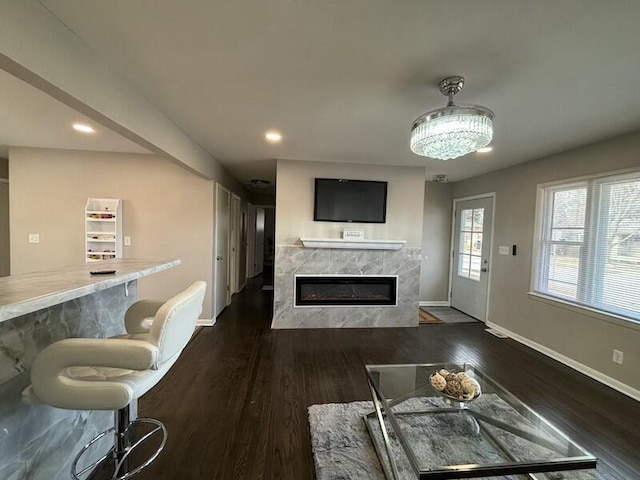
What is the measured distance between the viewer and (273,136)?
292cm

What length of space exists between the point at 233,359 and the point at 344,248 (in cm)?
199

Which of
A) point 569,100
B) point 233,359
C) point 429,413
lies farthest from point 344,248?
point 569,100

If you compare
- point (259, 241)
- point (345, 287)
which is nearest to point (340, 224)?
point (345, 287)

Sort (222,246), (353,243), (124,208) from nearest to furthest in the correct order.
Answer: (124,208) → (353,243) → (222,246)

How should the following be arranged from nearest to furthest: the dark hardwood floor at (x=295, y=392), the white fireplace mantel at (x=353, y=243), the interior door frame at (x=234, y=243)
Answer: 1. the dark hardwood floor at (x=295, y=392)
2. the white fireplace mantel at (x=353, y=243)
3. the interior door frame at (x=234, y=243)

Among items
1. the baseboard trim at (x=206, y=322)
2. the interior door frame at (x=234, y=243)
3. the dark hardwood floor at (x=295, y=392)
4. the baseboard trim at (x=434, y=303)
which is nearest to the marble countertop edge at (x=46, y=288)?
the dark hardwood floor at (x=295, y=392)

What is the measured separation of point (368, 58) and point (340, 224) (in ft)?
8.52

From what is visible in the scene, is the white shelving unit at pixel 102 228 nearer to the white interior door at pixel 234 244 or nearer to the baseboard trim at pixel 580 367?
the white interior door at pixel 234 244

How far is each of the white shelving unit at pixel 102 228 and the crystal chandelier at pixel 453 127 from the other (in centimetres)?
382

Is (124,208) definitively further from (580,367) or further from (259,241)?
(580,367)

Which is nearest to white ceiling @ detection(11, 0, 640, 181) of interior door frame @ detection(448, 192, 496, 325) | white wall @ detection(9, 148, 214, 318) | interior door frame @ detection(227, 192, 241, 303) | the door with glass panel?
white wall @ detection(9, 148, 214, 318)

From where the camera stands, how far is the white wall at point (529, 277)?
2590mm

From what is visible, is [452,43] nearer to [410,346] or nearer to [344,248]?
[344,248]

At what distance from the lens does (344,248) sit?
3.97m
